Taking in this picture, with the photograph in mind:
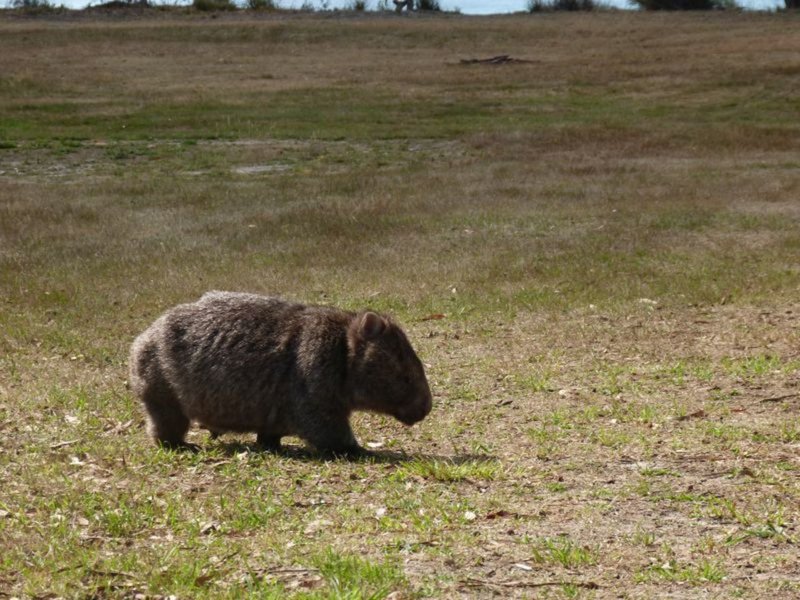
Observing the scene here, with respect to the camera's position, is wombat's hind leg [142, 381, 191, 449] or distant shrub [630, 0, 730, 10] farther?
distant shrub [630, 0, 730, 10]

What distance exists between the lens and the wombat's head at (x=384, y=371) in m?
9.13

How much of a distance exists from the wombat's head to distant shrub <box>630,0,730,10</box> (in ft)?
235

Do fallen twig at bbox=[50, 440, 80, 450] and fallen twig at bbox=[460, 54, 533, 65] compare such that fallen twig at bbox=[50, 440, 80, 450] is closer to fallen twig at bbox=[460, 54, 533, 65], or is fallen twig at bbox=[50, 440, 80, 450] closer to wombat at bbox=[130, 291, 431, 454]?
wombat at bbox=[130, 291, 431, 454]

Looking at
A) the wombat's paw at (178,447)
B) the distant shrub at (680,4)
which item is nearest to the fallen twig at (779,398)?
the wombat's paw at (178,447)

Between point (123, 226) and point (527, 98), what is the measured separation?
2704cm

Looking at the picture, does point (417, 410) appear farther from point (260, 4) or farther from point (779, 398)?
point (260, 4)

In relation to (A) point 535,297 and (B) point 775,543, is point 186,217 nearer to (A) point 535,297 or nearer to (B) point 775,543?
(A) point 535,297

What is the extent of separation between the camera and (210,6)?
242ft

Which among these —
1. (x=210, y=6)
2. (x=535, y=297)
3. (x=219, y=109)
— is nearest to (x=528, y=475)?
(x=535, y=297)

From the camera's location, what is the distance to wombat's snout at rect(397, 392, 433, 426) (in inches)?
363

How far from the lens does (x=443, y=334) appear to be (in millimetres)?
13922

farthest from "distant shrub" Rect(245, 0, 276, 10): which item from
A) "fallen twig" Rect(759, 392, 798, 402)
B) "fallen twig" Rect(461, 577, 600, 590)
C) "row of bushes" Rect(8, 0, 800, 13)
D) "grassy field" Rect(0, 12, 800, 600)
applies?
"fallen twig" Rect(461, 577, 600, 590)

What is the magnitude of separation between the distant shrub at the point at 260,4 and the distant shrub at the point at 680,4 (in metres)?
22.7

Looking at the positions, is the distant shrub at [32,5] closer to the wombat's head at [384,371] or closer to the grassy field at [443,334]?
the grassy field at [443,334]
